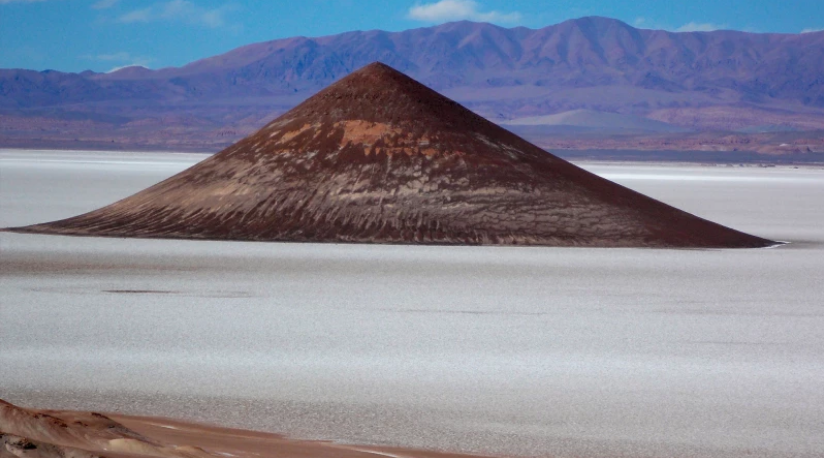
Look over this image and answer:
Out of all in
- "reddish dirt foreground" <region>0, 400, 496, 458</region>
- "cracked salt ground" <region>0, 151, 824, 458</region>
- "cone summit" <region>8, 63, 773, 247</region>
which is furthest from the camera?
"cone summit" <region>8, 63, 773, 247</region>

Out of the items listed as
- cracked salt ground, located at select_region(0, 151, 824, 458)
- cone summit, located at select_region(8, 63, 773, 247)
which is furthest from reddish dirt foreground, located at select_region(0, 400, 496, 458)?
cone summit, located at select_region(8, 63, 773, 247)

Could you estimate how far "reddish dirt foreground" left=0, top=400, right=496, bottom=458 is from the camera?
4148 mm

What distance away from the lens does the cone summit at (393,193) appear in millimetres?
13852

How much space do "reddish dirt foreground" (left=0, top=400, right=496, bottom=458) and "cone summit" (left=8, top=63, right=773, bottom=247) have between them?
8.57 metres

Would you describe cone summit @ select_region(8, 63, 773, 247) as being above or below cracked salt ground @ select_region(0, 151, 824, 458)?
above

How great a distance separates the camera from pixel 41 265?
11.4 m

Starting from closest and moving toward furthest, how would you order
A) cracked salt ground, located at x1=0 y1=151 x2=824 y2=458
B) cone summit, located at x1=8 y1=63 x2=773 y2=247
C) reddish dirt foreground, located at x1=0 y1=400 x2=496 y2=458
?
reddish dirt foreground, located at x1=0 y1=400 x2=496 y2=458, cracked salt ground, located at x1=0 y1=151 x2=824 y2=458, cone summit, located at x1=8 y1=63 x2=773 y2=247

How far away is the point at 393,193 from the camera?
13914 mm

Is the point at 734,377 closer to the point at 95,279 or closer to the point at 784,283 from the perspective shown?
the point at 784,283

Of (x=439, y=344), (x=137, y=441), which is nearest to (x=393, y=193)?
(x=439, y=344)

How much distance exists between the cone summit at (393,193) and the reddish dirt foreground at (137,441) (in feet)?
28.1

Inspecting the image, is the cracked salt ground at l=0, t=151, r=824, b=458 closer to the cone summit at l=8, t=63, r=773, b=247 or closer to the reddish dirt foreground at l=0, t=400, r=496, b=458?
the reddish dirt foreground at l=0, t=400, r=496, b=458

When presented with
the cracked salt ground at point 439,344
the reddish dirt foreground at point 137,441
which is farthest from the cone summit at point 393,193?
the reddish dirt foreground at point 137,441

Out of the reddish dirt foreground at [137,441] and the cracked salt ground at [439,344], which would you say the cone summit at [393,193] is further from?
the reddish dirt foreground at [137,441]
